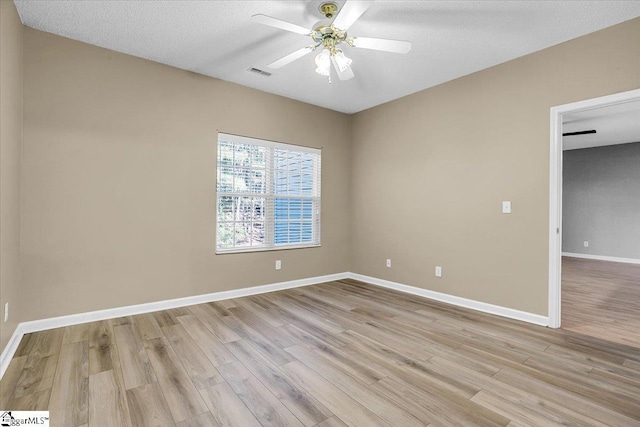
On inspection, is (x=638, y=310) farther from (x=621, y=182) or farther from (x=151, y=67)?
(x=151, y=67)

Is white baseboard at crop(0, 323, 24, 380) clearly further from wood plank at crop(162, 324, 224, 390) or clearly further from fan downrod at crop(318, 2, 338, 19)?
fan downrod at crop(318, 2, 338, 19)

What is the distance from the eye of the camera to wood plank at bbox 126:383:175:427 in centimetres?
160

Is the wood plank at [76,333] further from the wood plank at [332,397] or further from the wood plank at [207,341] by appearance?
the wood plank at [332,397]

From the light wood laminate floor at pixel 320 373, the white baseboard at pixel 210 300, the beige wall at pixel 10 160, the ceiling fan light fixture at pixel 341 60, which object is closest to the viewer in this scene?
the light wood laminate floor at pixel 320 373

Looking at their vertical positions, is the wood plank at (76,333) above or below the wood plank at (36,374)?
above

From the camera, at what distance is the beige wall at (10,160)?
2100 millimetres

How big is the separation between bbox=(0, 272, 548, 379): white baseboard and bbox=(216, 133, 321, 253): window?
1.75ft

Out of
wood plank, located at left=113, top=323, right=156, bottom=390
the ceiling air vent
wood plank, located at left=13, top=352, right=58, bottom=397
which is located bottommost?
wood plank, located at left=13, top=352, right=58, bottom=397

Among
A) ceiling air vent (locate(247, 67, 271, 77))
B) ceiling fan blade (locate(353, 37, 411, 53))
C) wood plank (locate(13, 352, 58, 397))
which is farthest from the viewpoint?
ceiling air vent (locate(247, 67, 271, 77))

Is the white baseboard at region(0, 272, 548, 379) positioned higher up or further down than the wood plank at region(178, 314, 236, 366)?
higher up

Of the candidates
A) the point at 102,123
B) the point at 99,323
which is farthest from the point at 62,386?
the point at 102,123

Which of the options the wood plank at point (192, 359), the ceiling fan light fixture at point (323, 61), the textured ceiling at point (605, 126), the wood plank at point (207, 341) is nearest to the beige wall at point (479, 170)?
the textured ceiling at point (605, 126)

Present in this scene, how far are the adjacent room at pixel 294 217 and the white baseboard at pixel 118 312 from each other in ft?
0.07

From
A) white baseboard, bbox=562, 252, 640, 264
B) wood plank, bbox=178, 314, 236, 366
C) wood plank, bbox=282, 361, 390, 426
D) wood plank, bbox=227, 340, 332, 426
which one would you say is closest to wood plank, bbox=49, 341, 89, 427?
wood plank, bbox=178, 314, 236, 366
